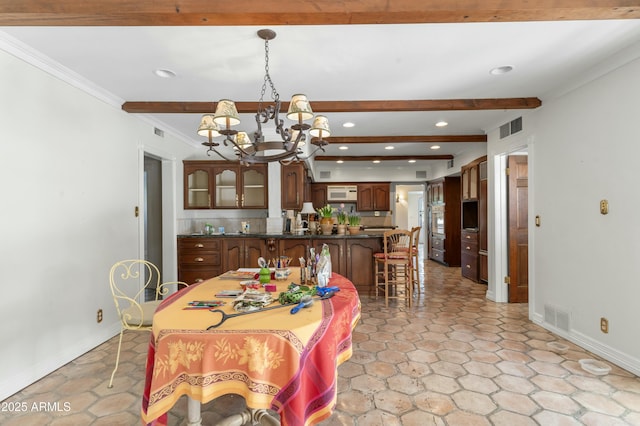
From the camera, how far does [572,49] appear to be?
8.56 ft

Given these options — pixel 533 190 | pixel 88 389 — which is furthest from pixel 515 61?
pixel 88 389

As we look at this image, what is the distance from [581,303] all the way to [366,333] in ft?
6.91

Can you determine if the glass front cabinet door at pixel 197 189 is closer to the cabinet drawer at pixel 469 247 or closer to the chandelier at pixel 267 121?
the chandelier at pixel 267 121

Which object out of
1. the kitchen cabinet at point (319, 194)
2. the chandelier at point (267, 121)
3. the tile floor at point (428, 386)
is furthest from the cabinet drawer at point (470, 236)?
the chandelier at point (267, 121)

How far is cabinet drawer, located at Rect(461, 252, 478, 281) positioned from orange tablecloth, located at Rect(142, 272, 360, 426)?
5.32m

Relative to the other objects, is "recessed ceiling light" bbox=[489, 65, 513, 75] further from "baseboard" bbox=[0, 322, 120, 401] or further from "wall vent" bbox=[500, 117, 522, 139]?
"baseboard" bbox=[0, 322, 120, 401]

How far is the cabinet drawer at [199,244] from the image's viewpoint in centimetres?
506

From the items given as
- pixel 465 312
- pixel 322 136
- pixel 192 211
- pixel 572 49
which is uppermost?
pixel 572 49

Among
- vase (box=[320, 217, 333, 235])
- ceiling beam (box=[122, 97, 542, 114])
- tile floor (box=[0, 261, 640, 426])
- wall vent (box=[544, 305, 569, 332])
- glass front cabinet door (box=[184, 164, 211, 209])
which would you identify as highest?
ceiling beam (box=[122, 97, 542, 114])

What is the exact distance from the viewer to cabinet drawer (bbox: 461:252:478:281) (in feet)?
19.8

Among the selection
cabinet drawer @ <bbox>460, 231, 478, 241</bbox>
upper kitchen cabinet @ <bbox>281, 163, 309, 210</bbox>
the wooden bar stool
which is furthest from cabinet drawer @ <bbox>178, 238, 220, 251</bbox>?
cabinet drawer @ <bbox>460, 231, 478, 241</bbox>

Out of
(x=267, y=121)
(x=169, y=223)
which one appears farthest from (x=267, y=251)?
(x=267, y=121)

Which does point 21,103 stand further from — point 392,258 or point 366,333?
point 392,258

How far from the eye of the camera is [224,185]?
554 cm
